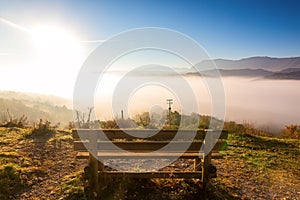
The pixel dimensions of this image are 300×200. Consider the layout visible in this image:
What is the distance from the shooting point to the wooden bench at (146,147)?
229 inches

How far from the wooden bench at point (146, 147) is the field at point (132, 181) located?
365 mm

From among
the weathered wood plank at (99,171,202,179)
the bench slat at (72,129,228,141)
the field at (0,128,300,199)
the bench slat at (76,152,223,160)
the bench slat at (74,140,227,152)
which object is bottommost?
the field at (0,128,300,199)

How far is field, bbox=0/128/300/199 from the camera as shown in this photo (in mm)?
6262

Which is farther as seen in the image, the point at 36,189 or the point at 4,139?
the point at 4,139

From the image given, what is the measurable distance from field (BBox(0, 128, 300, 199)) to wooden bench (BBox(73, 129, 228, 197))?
36 cm

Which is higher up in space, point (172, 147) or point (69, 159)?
point (172, 147)

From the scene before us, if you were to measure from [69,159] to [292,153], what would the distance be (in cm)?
906

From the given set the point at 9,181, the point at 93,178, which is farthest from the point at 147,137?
the point at 9,181

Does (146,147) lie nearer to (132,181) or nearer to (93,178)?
(132,181)

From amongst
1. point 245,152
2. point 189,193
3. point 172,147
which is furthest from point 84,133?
point 245,152

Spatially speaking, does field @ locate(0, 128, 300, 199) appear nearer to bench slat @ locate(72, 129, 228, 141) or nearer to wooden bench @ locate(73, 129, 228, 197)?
wooden bench @ locate(73, 129, 228, 197)

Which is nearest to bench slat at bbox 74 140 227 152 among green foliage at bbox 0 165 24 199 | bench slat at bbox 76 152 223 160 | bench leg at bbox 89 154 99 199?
bench slat at bbox 76 152 223 160

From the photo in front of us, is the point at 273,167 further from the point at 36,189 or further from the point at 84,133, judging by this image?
the point at 36,189

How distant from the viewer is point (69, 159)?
8.85 metres
